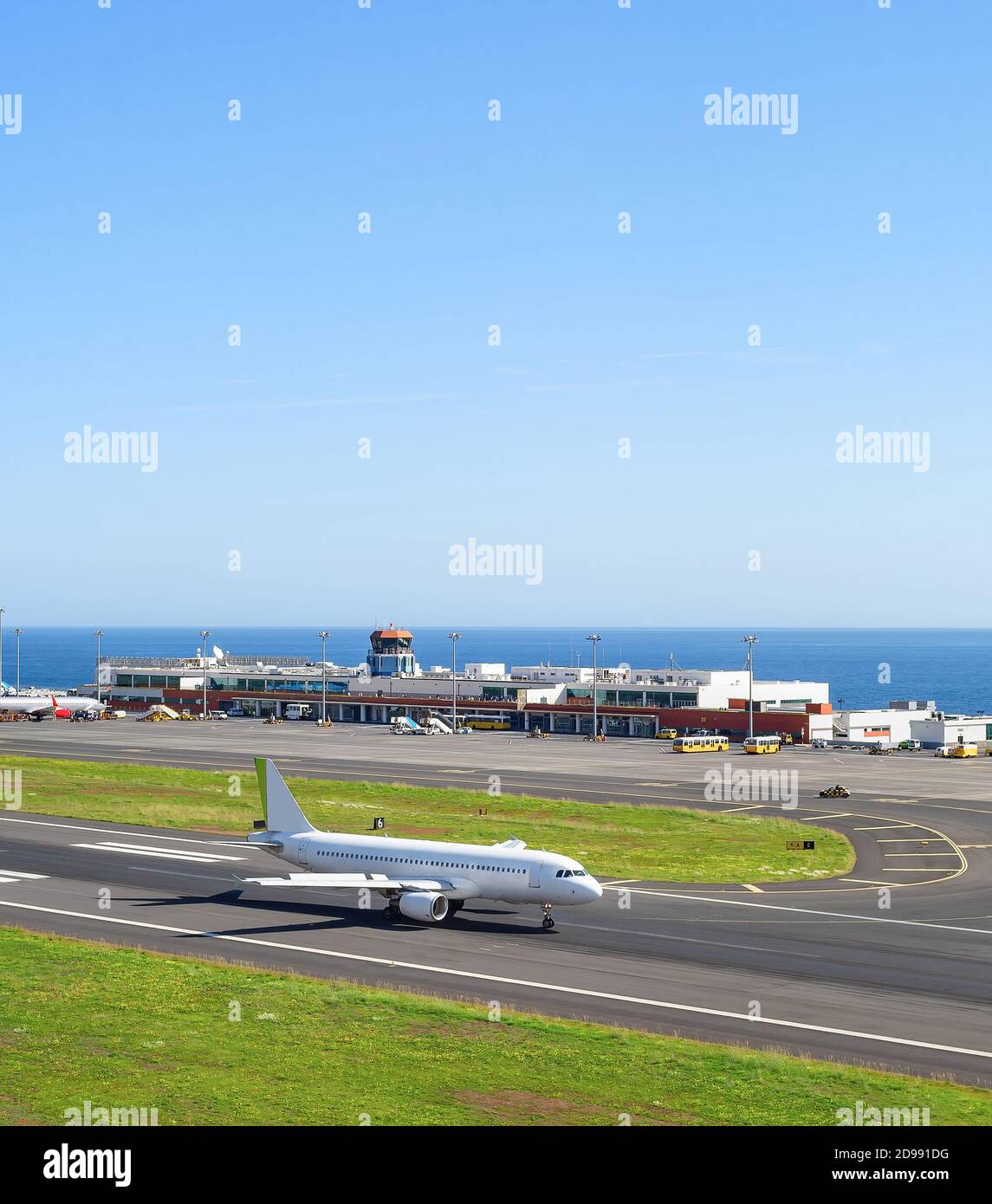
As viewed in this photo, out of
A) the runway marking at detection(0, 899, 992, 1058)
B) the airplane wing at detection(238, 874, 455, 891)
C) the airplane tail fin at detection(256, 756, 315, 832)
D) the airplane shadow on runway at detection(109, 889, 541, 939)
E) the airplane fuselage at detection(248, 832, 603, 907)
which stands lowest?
the airplane shadow on runway at detection(109, 889, 541, 939)

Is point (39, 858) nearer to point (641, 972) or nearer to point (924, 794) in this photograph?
point (641, 972)

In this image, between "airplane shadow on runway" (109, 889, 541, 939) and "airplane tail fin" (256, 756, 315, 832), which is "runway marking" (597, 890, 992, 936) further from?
"airplane tail fin" (256, 756, 315, 832)

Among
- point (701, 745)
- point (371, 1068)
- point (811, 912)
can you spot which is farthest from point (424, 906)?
point (701, 745)

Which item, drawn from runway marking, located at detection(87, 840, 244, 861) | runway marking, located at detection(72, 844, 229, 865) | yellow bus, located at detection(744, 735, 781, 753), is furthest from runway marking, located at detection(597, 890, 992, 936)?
yellow bus, located at detection(744, 735, 781, 753)

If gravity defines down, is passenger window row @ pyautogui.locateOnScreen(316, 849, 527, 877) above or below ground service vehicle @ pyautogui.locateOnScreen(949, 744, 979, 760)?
above

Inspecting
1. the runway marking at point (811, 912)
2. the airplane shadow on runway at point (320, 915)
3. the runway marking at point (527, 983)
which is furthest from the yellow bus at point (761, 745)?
the airplane shadow on runway at point (320, 915)

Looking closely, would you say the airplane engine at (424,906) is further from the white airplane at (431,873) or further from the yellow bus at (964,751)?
the yellow bus at (964,751)

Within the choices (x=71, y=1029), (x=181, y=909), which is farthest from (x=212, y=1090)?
(x=181, y=909)

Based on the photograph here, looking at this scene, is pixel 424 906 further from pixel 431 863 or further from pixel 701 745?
pixel 701 745
